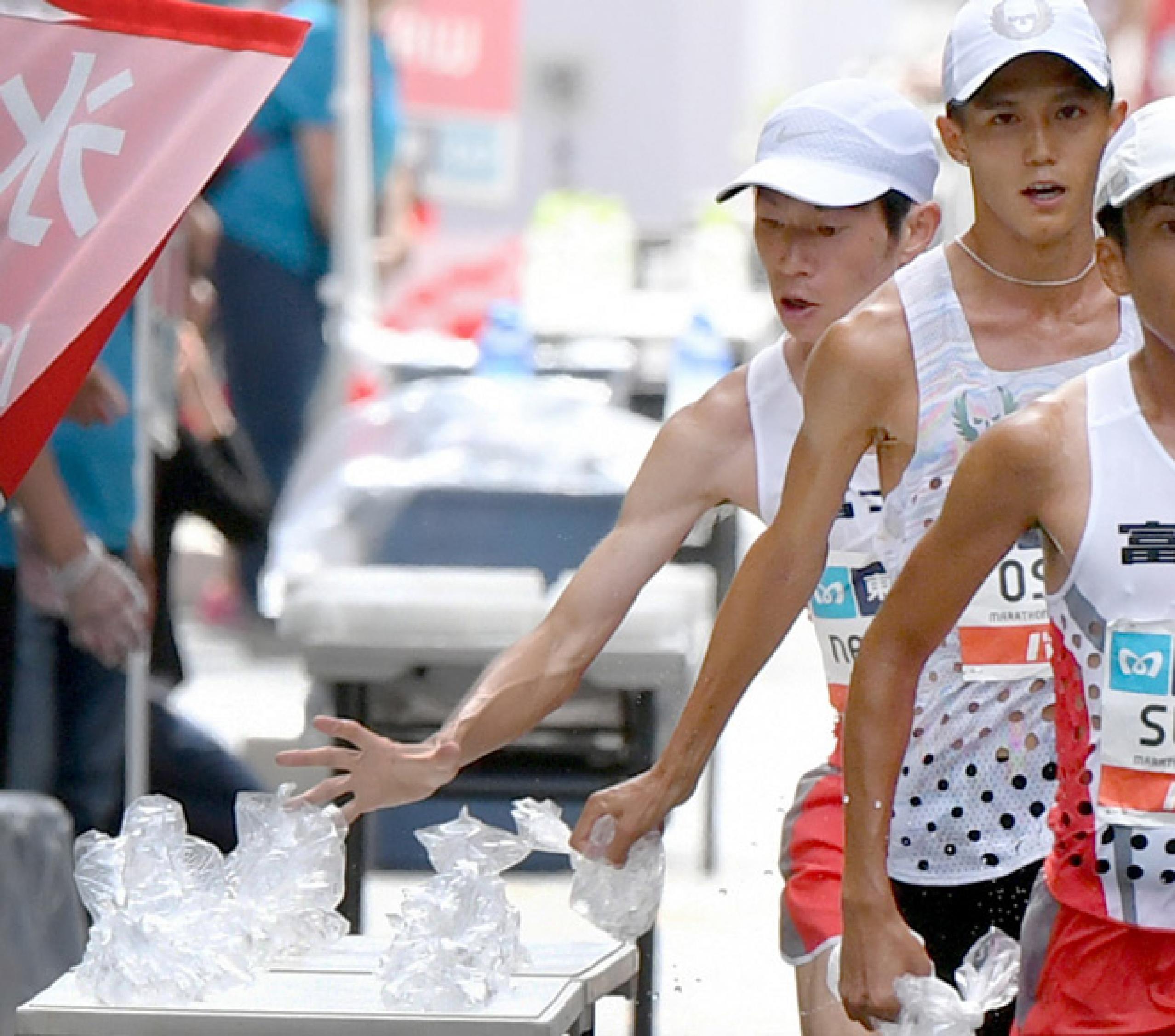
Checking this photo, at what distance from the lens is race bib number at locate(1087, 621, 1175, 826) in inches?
114

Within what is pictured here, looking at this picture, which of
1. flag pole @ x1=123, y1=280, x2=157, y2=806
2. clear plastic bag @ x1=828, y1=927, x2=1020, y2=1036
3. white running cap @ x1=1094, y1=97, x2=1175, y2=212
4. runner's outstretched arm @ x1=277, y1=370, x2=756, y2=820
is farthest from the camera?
flag pole @ x1=123, y1=280, x2=157, y2=806

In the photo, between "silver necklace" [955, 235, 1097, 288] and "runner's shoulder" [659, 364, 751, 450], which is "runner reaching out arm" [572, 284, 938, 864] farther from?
"runner's shoulder" [659, 364, 751, 450]

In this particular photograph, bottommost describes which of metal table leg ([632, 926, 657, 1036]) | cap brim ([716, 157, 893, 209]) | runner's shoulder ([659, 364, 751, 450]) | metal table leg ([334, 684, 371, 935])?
metal table leg ([632, 926, 657, 1036])

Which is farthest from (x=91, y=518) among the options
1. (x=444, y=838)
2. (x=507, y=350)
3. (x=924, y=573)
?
(x=507, y=350)

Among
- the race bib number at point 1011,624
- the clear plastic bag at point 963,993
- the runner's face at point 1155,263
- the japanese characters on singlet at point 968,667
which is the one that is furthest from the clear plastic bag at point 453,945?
the runner's face at point 1155,263

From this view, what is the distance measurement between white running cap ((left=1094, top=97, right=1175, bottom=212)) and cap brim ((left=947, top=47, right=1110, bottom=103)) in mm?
417

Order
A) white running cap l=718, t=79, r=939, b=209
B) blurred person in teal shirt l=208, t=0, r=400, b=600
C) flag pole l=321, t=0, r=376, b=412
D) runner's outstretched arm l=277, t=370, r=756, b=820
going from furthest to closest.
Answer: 1. flag pole l=321, t=0, r=376, b=412
2. blurred person in teal shirt l=208, t=0, r=400, b=600
3. runner's outstretched arm l=277, t=370, r=756, b=820
4. white running cap l=718, t=79, r=939, b=209

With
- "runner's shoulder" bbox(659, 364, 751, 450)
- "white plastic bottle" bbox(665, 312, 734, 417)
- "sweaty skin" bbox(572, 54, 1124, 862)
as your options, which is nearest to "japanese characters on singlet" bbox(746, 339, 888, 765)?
"runner's shoulder" bbox(659, 364, 751, 450)

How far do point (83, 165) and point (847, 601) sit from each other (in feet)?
3.98

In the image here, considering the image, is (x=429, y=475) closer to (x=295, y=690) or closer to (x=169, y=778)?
(x=295, y=690)

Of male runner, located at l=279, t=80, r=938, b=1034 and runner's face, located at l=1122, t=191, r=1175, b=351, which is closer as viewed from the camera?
runner's face, located at l=1122, t=191, r=1175, b=351

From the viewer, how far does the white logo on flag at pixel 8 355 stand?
3697 millimetres

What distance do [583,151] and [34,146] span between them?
19678 mm

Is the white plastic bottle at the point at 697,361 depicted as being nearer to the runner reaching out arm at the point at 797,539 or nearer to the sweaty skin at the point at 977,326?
the runner reaching out arm at the point at 797,539
